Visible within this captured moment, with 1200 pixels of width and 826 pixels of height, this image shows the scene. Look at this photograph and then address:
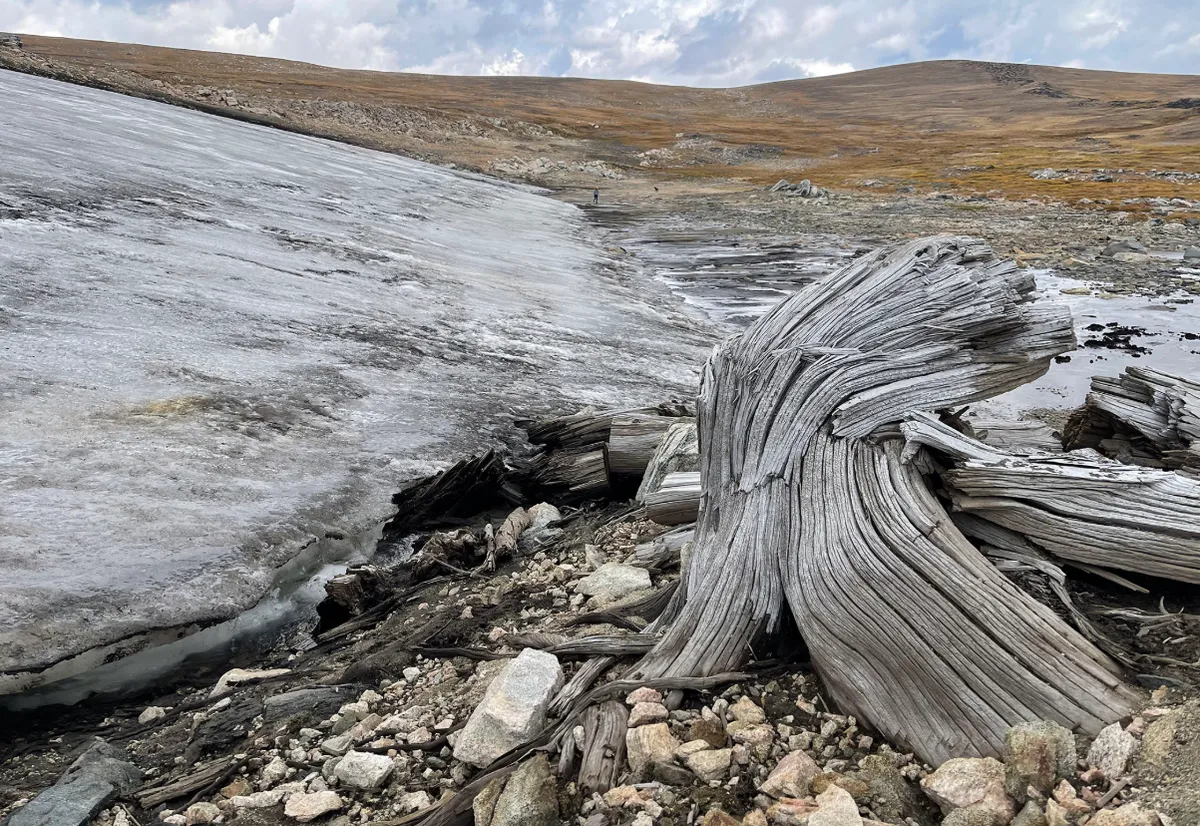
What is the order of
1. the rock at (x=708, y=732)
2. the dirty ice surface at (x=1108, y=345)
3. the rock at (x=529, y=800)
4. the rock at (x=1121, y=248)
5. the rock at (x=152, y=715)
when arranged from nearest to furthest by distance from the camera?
the rock at (x=529, y=800) < the rock at (x=708, y=732) < the rock at (x=152, y=715) < the dirty ice surface at (x=1108, y=345) < the rock at (x=1121, y=248)

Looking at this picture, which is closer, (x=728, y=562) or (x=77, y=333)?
(x=728, y=562)

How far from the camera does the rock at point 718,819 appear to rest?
A: 10.1 ft

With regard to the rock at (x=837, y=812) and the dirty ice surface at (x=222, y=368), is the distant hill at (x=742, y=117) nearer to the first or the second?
the dirty ice surface at (x=222, y=368)

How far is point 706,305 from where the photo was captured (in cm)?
2039

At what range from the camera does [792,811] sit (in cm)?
307

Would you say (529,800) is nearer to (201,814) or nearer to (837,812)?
(837,812)

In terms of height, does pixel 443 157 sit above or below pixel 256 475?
above

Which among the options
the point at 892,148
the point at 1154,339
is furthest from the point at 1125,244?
the point at 892,148

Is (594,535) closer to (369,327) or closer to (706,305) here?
(369,327)

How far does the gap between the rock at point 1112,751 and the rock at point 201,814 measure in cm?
360

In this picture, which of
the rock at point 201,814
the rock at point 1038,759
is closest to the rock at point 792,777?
the rock at point 1038,759

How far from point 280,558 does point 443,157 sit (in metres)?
52.5

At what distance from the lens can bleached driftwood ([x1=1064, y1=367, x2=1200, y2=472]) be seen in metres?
4.73

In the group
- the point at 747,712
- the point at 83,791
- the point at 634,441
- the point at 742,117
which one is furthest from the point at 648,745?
the point at 742,117
